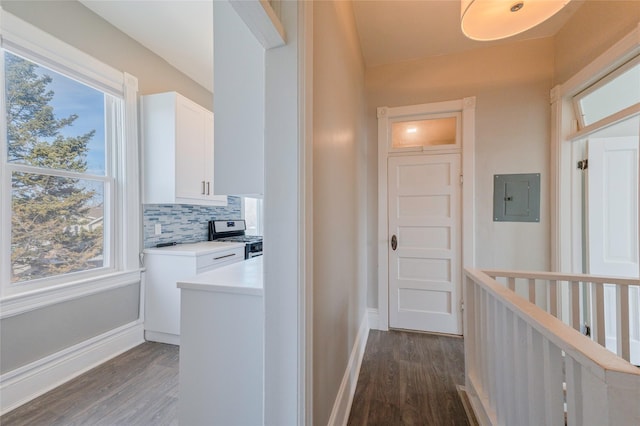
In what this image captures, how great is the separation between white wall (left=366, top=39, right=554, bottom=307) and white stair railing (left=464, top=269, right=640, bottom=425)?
92cm

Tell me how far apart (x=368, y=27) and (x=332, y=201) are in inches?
72.7

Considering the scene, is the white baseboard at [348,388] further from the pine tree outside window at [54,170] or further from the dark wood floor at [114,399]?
the pine tree outside window at [54,170]

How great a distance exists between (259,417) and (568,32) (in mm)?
3516

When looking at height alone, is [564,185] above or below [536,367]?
above

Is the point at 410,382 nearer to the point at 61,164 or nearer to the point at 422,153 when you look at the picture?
the point at 422,153

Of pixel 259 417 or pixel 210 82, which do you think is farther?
pixel 210 82

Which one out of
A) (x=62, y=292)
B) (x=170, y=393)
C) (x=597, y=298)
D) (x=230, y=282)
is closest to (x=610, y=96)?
(x=597, y=298)

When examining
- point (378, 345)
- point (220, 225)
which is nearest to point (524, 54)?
point (378, 345)

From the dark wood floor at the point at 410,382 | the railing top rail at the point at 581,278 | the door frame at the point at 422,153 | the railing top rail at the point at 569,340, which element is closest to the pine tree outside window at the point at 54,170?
the dark wood floor at the point at 410,382

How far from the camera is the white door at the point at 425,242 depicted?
8.66ft

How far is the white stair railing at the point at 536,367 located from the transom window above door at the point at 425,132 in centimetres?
151

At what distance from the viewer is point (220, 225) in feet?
11.4

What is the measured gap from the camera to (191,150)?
8.82ft

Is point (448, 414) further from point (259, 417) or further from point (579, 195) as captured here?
point (579, 195)
